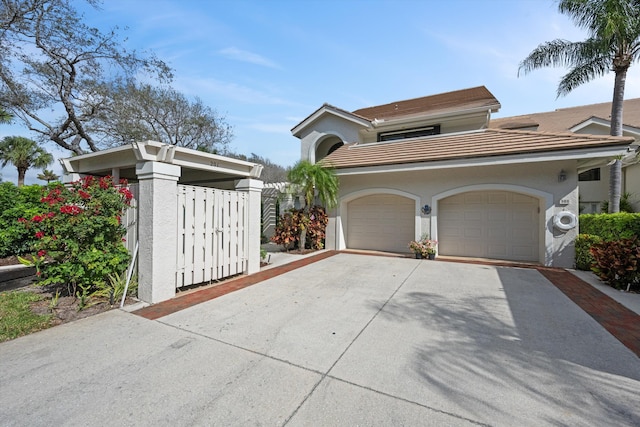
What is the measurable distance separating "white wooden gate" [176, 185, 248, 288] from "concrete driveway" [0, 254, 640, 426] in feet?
3.96

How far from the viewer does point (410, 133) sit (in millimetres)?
14586

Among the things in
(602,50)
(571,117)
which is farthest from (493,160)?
(571,117)

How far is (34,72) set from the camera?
1511 cm

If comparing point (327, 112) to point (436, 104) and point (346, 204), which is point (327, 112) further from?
point (436, 104)

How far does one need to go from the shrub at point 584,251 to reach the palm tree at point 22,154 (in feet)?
127

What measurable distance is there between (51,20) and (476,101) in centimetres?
2165

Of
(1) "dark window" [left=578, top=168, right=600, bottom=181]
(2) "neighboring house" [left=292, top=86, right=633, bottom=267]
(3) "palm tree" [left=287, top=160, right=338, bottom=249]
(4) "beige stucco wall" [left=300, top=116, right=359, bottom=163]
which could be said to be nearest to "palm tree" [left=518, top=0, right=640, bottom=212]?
(2) "neighboring house" [left=292, top=86, right=633, bottom=267]

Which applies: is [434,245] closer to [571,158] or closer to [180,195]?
[571,158]

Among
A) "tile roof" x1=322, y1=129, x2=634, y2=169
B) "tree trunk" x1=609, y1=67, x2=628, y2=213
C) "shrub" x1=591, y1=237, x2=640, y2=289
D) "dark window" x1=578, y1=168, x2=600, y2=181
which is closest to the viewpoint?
"shrub" x1=591, y1=237, x2=640, y2=289

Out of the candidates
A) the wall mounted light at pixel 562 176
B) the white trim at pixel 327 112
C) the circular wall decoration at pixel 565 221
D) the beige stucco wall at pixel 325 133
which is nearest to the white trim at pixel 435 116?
the white trim at pixel 327 112

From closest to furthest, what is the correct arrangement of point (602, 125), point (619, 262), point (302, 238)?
point (619, 262)
point (302, 238)
point (602, 125)

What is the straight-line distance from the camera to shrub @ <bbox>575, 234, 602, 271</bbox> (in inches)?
318

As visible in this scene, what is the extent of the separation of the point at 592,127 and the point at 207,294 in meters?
22.7

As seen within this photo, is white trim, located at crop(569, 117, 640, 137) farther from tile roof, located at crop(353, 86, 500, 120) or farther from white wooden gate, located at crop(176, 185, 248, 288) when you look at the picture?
white wooden gate, located at crop(176, 185, 248, 288)
